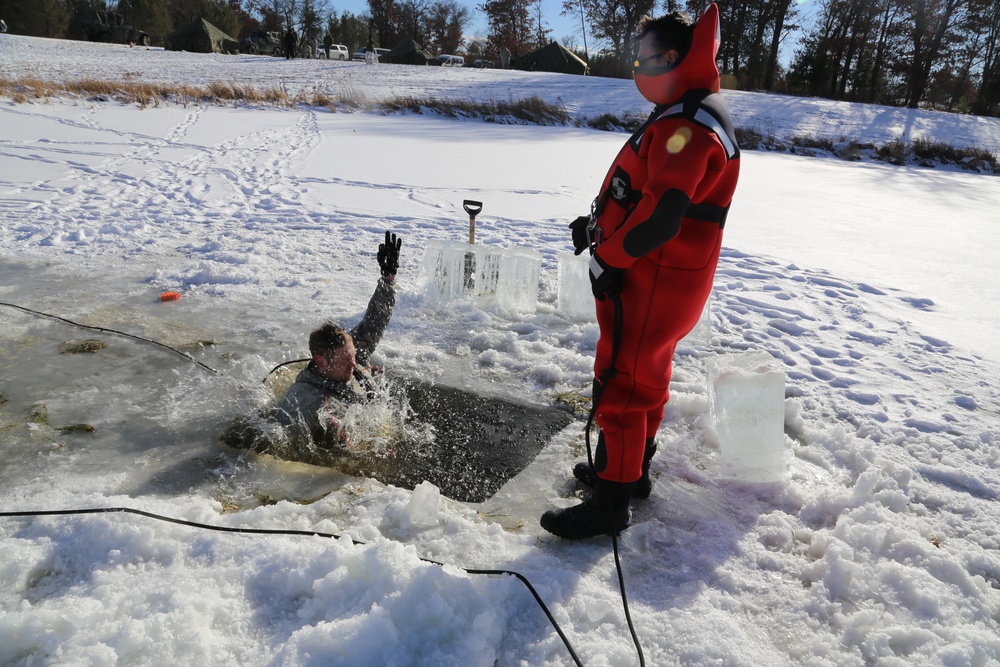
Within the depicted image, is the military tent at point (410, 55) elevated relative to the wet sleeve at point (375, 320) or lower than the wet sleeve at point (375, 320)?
elevated

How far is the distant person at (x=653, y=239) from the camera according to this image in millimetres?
2021

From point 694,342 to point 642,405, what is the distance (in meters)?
2.05

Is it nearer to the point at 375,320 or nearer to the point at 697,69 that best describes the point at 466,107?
the point at 375,320

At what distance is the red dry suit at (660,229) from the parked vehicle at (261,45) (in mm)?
40871

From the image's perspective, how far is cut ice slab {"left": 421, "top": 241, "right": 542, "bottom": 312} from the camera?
15.2 ft

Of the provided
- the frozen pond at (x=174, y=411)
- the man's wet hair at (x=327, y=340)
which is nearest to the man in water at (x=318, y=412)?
the man's wet hair at (x=327, y=340)

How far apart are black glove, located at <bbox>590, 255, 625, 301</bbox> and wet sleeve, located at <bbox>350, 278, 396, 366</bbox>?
1.55 meters

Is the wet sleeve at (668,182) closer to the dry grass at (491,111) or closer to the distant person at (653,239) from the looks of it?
the distant person at (653,239)

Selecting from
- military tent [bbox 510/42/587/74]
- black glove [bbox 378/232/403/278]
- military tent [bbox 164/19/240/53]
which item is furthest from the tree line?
black glove [bbox 378/232/403/278]

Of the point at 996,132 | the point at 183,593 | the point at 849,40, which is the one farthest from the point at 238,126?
the point at 849,40

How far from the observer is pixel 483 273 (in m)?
4.71

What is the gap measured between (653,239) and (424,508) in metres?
1.28

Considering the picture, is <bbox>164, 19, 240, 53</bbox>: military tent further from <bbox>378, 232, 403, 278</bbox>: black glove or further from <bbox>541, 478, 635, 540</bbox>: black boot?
<bbox>541, 478, 635, 540</bbox>: black boot

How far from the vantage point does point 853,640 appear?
1.97 metres
